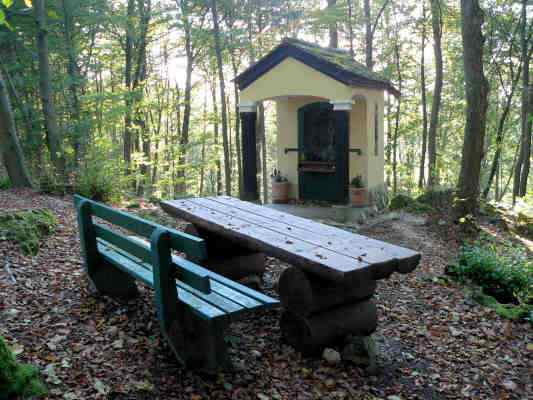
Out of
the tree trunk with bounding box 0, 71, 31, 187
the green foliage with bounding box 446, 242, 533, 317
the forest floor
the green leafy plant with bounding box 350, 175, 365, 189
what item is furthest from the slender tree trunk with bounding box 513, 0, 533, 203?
the tree trunk with bounding box 0, 71, 31, 187

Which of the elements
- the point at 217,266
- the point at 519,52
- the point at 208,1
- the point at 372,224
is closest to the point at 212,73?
the point at 208,1

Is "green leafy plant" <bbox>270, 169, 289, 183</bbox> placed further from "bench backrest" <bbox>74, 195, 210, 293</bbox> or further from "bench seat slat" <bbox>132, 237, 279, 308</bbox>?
"bench seat slat" <bbox>132, 237, 279, 308</bbox>

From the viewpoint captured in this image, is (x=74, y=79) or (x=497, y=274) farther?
(x=74, y=79)

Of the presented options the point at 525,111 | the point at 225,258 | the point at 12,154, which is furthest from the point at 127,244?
the point at 525,111

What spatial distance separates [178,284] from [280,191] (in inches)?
342

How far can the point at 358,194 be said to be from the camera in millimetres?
11211

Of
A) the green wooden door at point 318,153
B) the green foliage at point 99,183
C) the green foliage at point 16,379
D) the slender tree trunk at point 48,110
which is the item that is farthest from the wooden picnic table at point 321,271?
the slender tree trunk at point 48,110

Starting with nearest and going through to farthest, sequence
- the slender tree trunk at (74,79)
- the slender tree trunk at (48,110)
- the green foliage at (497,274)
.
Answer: the green foliage at (497,274) → the slender tree trunk at (48,110) → the slender tree trunk at (74,79)

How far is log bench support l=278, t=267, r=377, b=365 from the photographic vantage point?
369cm

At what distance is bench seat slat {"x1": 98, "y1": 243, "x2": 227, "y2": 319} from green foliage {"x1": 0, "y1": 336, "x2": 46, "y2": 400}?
35.0 inches

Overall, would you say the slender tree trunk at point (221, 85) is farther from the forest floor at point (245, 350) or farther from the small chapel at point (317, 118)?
the forest floor at point (245, 350)

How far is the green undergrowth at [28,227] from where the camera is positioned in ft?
17.0

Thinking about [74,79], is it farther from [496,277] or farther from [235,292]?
[235,292]

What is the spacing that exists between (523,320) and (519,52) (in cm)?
1416
